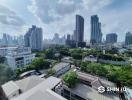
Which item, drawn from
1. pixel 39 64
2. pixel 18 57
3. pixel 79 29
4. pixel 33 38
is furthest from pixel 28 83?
pixel 79 29

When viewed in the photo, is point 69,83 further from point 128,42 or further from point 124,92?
point 128,42

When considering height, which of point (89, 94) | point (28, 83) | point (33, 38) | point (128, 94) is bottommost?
point (89, 94)

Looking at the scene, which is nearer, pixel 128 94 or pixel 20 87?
pixel 128 94

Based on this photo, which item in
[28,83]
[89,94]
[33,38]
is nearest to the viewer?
[89,94]

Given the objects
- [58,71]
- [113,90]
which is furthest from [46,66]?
[113,90]

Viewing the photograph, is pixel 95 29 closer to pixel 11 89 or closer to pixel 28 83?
pixel 28 83

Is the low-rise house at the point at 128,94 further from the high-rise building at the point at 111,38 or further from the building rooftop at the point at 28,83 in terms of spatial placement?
the high-rise building at the point at 111,38
